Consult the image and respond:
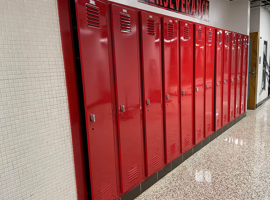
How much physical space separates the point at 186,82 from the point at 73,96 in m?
2.05

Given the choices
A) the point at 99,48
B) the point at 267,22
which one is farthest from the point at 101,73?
the point at 267,22

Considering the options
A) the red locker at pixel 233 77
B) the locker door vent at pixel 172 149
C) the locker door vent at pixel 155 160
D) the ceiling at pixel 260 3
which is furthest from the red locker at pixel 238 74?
the locker door vent at pixel 155 160

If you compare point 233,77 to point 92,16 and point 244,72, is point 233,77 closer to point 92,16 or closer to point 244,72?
point 244,72

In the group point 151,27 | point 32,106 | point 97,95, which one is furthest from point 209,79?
point 32,106

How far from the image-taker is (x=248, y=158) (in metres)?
3.46

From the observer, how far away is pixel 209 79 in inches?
157

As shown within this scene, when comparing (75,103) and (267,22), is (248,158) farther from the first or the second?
(267,22)

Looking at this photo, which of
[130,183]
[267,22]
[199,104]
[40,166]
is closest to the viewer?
[40,166]

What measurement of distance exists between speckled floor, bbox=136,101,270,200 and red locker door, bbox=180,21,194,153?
443 millimetres

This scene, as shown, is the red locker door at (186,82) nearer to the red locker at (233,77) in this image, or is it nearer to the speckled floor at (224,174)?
the speckled floor at (224,174)

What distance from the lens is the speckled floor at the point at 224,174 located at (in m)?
2.55

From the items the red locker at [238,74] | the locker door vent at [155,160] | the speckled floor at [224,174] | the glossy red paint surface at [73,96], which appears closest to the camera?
the glossy red paint surface at [73,96]

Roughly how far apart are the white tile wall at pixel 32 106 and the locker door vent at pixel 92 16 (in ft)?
0.95

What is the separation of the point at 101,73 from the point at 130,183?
1.37 m
